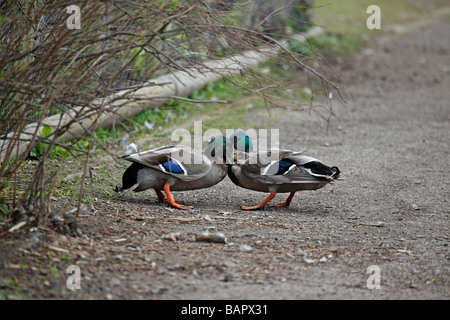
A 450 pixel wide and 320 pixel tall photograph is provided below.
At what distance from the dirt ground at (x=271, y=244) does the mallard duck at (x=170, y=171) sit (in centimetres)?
19

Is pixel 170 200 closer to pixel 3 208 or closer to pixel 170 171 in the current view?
pixel 170 171

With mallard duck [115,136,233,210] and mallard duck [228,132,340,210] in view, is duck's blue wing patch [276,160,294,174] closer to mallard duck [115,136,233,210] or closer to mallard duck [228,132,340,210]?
mallard duck [228,132,340,210]

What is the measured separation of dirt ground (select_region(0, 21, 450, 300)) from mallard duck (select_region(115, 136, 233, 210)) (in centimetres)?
19

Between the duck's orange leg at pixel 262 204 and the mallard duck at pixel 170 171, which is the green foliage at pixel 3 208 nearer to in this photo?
the mallard duck at pixel 170 171

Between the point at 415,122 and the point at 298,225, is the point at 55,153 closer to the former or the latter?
the point at 298,225

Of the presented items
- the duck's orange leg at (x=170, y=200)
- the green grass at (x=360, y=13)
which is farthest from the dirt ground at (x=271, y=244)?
the green grass at (x=360, y=13)

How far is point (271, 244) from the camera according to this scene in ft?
13.5

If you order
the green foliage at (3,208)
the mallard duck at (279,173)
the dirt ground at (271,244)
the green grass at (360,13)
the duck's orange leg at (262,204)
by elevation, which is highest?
the green grass at (360,13)

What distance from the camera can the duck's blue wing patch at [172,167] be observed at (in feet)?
15.5

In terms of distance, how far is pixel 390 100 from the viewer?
1027 cm

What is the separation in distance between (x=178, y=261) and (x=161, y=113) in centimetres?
495

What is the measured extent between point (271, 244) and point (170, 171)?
44.8 inches
